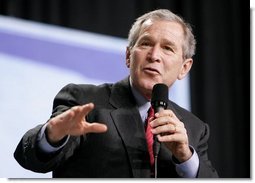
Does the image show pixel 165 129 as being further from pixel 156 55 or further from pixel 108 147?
pixel 156 55

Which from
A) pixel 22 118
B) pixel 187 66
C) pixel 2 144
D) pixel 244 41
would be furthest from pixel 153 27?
pixel 2 144

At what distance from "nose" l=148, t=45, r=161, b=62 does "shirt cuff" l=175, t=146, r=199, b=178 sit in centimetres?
41

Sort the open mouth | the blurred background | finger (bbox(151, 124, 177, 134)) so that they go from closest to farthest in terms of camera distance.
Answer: finger (bbox(151, 124, 177, 134)) < the open mouth < the blurred background

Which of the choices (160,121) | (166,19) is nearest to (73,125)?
(160,121)

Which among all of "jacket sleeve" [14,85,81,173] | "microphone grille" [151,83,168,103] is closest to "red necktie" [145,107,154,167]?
"microphone grille" [151,83,168,103]

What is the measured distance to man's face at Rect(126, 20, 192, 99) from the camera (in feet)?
5.83

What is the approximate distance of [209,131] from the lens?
2113mm

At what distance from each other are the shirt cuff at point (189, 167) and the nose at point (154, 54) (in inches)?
16.1

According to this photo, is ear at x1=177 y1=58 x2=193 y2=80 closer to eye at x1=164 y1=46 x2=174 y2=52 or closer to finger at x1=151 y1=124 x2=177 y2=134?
eye at x1=164 y1=46 x2=174 y2=52

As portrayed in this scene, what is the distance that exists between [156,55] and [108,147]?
1.39 feet

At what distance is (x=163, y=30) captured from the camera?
6.07ft

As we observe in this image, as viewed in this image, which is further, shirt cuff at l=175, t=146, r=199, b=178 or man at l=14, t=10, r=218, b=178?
shirt cuff at l=175, t=146, r=199, b=178

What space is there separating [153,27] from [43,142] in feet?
2.30

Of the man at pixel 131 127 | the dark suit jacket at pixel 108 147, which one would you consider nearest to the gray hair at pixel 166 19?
the man at pixel 131 127
